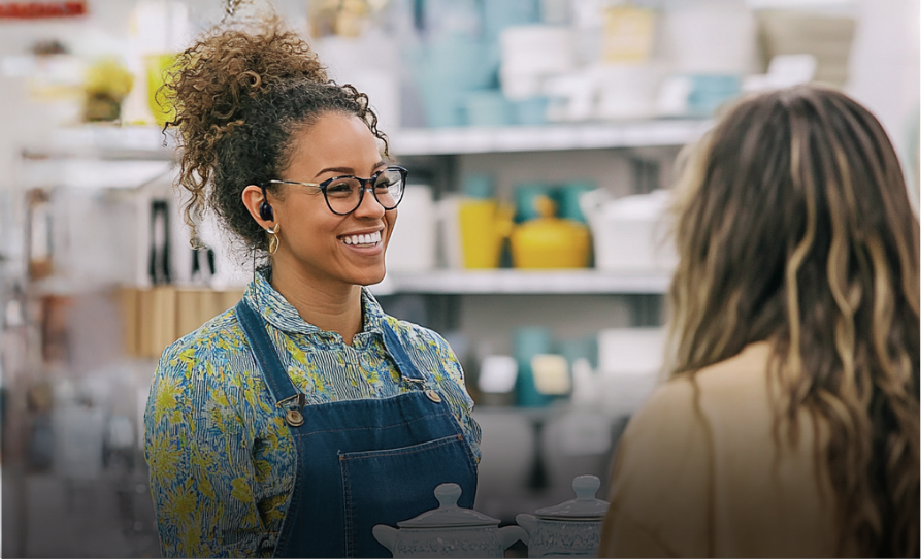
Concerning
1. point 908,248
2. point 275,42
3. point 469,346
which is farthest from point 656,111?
point 908,248

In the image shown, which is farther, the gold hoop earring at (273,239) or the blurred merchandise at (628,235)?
the blurred merchandise at (628,235)

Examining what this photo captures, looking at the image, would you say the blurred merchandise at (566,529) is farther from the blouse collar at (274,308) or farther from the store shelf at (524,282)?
the store shelf at (524,282)

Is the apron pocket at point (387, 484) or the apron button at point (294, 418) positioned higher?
the apron button at point (294, 418)

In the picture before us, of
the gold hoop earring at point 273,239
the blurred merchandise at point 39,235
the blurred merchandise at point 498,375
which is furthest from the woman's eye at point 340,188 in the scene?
the blurred merchandise at point 39,235

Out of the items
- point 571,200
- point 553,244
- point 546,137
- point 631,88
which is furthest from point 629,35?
point 553,244

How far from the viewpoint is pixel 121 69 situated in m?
2.45

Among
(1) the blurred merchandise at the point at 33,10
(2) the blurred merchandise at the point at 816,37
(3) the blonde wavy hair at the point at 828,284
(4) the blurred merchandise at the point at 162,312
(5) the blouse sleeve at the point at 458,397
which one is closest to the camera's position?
(3) the blonde wavy hair at the point at 828,284

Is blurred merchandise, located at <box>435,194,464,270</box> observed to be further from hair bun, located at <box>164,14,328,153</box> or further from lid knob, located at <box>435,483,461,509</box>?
lid knob, located at <box>435,483,461,509</box>

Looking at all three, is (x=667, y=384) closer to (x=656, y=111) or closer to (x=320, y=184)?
(x=320, y=184)

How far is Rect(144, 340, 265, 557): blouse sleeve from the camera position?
3.48 feet

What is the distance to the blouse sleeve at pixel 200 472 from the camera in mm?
1060

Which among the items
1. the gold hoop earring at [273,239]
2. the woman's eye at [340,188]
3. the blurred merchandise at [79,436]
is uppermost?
the woman's eye at [340,188]

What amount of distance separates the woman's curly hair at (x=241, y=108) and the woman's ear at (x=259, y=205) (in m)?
0.02

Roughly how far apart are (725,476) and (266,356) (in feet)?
2.05
